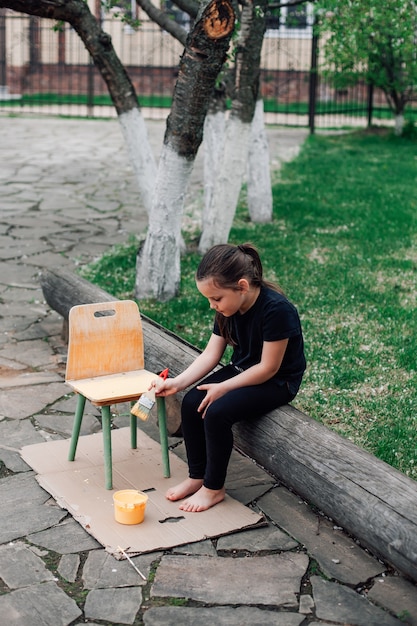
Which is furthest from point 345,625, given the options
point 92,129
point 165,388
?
point 92,129

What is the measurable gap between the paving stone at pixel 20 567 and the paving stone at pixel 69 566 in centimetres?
5

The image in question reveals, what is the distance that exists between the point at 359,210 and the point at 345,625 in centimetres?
760

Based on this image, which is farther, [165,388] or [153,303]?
[153,303]

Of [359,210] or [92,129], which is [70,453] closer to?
[359,210]

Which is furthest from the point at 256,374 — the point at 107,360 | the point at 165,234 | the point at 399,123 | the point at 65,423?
the point at 399,123

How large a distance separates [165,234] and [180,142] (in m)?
0.69

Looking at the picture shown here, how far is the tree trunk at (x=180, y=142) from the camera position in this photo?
622 cm

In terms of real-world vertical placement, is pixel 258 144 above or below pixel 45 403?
above

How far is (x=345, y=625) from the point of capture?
10.7ft

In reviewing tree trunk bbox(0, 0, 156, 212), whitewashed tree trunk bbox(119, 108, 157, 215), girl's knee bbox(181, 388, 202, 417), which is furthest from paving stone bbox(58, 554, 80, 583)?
whitewashed tree trunk bbox(119, 108, 157, 215)

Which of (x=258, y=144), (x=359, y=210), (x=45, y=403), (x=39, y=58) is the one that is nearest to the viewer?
(x=45, y=403)

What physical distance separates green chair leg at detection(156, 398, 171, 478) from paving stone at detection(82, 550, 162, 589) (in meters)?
0.70

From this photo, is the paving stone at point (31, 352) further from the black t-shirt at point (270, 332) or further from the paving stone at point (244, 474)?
the black t-shirt at point (270, 332)

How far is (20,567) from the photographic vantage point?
3605mm
